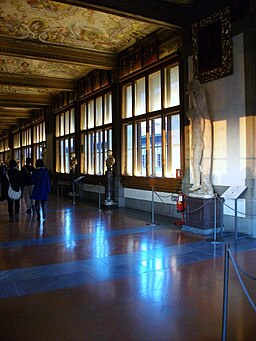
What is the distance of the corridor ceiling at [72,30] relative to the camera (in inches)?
322

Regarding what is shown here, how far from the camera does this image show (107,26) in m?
10.0

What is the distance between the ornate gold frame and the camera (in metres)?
7.44

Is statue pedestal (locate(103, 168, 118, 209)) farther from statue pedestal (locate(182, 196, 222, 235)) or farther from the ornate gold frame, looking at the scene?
the ornate gold frame

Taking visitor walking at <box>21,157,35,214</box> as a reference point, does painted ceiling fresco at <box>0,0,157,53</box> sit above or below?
above

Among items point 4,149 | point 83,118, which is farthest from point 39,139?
point 4,149

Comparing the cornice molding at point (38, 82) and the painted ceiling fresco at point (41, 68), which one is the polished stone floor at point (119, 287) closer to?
the painted ceiling fresco at point (41, 68)

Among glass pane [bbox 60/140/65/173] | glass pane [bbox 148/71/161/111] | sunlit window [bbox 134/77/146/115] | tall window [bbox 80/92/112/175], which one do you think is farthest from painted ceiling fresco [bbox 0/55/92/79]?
glass pane [bbox 60/140/65/173]

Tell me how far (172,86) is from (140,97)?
1.82m

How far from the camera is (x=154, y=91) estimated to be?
35.6 feet

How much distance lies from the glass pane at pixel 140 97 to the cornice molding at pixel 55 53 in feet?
5.07

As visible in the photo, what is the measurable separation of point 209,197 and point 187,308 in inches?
167

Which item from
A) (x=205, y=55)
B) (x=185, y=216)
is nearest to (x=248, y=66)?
(x=205, y=55)

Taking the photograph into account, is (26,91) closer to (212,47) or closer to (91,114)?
(91,114)

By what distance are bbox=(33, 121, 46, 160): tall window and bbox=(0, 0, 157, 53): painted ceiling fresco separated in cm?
1192
